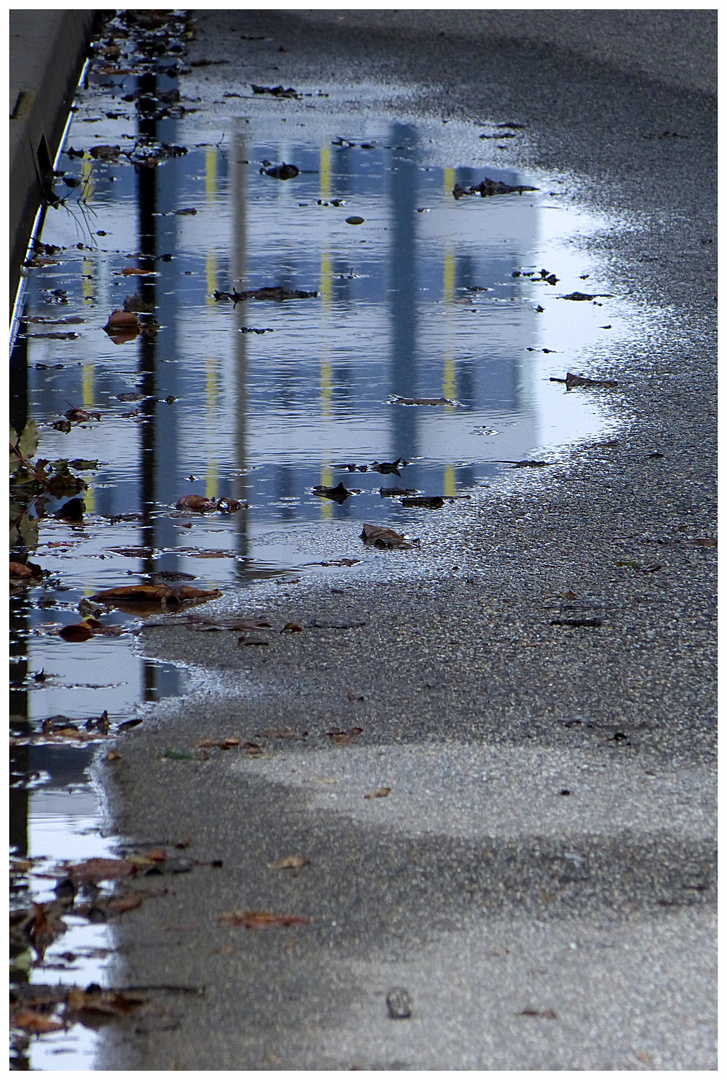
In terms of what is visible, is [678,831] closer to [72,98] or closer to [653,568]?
[653,568]

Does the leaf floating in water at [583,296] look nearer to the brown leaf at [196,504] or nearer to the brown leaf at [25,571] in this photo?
the brown leaf at [196,504]

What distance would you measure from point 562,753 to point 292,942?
3.51 ft

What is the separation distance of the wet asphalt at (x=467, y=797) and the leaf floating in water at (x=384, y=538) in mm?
65

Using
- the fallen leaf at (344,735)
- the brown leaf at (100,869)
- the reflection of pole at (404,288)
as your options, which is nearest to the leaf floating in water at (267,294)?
the reflection of pole at (404,288)

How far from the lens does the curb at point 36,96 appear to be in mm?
9492

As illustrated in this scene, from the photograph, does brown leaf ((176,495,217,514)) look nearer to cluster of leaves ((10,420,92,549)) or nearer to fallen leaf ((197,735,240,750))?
cluster of leaves ((10,420,92,549))

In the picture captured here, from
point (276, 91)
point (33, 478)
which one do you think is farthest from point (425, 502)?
point (276, 91)

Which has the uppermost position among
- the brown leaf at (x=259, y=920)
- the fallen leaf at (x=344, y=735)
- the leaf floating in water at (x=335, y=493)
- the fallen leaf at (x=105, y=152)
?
the fallen leaf at (x=105, y=152)

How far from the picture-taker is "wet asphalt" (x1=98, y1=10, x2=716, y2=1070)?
3.10 meters

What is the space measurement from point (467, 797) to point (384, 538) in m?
1.85

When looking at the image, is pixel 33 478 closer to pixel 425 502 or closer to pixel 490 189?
pixel 425 502

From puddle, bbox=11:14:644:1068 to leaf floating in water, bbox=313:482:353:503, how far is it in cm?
2

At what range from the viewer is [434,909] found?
3.46 m
